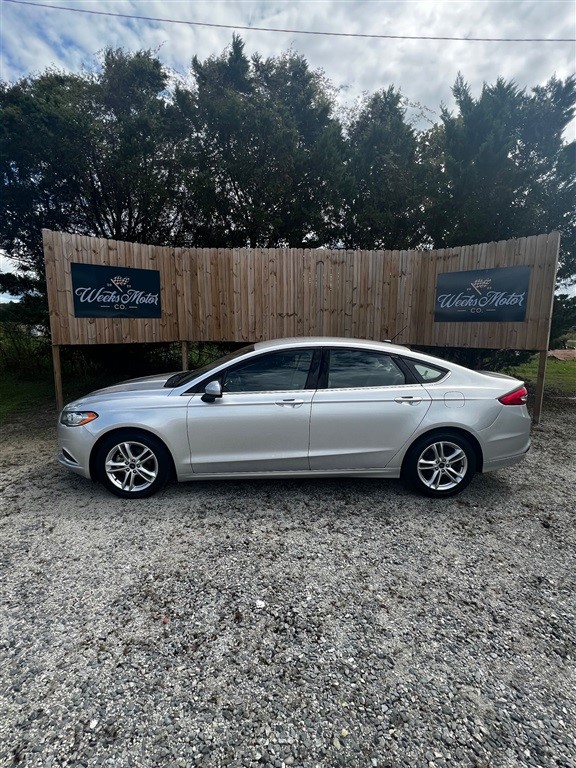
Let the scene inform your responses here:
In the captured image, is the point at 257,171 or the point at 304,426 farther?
the point at 257,171

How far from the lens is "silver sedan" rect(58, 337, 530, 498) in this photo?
3.70m

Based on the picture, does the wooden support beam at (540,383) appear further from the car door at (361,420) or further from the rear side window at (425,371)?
the car door at (361,420)

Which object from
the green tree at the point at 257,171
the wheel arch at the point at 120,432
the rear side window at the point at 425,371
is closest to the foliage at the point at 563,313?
the green tree at the point at 257,171

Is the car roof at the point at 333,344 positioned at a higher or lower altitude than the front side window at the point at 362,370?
higher

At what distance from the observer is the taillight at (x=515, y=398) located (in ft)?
12.5

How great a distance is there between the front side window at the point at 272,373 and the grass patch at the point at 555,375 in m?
7.57

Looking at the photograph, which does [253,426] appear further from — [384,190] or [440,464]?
[384,190]

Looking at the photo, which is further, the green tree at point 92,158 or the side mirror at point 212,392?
the green tree at point 92,158

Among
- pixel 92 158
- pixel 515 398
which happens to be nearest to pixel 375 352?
pixel 515 398

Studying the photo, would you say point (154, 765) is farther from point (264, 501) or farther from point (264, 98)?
point (264, 98)

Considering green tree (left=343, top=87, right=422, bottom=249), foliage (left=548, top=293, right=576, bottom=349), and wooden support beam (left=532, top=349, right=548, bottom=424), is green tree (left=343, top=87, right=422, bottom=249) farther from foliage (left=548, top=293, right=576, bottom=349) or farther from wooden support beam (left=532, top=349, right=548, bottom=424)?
wooden support beam (left=532, top=349, right=548, bottom=424)

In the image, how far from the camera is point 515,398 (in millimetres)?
3834

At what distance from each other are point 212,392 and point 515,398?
2854 mm

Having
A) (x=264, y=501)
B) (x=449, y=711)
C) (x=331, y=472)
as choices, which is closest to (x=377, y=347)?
(x=331, y=472)
